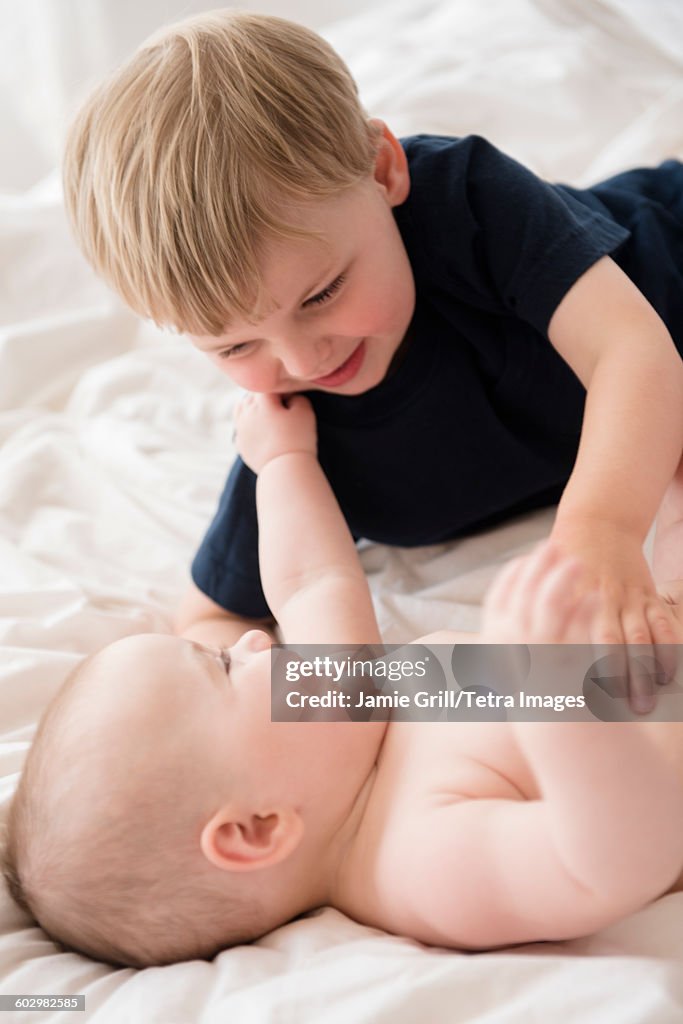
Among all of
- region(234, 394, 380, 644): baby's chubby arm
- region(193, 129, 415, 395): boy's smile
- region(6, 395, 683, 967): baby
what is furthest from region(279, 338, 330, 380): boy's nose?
region(6, 395, 683, 967): baby

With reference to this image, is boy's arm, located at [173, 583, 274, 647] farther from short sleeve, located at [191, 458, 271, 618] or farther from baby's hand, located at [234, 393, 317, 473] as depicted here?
baby's hand, located at [234, 393, 317, 473]

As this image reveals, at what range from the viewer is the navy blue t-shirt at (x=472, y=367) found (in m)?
1.01

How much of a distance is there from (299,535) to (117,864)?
40cm

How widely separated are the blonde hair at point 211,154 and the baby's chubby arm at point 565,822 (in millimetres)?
408

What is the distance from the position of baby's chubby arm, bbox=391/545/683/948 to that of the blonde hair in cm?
41

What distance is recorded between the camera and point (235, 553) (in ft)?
3.86

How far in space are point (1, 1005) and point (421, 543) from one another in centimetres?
71

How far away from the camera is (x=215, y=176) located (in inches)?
33.3

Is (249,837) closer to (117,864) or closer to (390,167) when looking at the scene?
(117,864)

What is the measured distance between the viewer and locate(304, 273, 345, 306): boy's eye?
91cm

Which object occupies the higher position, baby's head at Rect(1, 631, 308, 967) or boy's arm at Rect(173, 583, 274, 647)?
baby's head at Rect(1, 631, 308, 967)

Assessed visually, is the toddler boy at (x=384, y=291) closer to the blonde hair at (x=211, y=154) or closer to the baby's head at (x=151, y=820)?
the blonde hair at (x=211, y=154)

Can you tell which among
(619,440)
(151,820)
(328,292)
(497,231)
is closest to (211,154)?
(328,292)

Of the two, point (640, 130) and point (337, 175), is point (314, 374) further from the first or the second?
point (640, 130)
